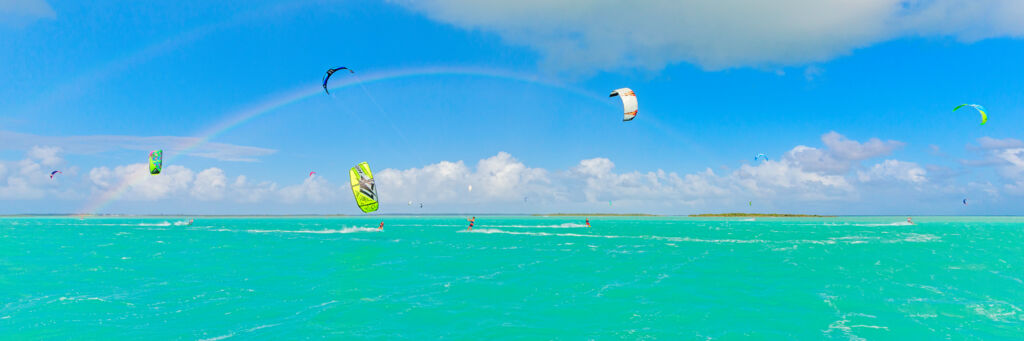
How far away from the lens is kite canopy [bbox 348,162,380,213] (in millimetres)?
28188

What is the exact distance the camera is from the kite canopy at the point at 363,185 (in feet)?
92.5

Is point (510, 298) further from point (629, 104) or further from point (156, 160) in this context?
point (156, 160)

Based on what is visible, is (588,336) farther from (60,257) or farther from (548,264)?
(60,257)

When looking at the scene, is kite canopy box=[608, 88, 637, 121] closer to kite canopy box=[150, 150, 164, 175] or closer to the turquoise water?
the turquoise water

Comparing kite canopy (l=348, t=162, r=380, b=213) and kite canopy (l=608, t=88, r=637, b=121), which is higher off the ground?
kite canopy (l=608, t=88, r=637, b=121)

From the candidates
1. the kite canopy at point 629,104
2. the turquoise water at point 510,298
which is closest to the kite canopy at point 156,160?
the turquoise water at point 510,298

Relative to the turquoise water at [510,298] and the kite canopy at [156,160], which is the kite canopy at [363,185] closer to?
the turquoise water at [510,298]

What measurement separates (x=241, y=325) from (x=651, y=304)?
10.6 meters

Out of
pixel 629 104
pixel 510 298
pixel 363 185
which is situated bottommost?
pixel 510 298

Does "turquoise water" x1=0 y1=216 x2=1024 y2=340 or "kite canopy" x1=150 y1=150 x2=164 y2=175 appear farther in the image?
"kite canopy" x1=150 y1=150 x2=164 y2=175

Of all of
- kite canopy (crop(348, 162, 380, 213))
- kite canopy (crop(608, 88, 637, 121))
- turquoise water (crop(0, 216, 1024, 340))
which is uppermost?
kite canopy (crop(608, 88, 637, 121))

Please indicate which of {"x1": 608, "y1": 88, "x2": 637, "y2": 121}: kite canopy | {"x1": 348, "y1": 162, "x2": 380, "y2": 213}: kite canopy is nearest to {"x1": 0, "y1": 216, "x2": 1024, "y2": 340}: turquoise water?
{"x1": 348, "y1": 162, "x2": 380, "y2": 213}: kite canopy

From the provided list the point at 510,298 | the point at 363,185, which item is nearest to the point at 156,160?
the point at 363,185

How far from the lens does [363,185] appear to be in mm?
28422
